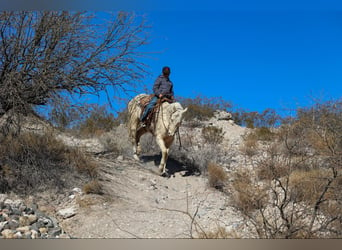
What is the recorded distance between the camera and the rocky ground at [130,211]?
247 inches

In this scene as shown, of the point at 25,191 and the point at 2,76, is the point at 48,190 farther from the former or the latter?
the point at 2,76

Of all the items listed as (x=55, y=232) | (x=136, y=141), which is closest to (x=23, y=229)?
(x=55, y=232)

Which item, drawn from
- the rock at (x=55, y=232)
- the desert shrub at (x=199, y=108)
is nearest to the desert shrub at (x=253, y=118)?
the desert shrub at (x=199, y=108)

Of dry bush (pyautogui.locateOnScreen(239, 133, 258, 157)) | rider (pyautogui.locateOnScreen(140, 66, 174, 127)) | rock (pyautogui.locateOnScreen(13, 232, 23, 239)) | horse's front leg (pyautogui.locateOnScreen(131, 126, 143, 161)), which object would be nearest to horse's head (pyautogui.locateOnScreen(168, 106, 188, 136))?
rider (pyautogui.locateOnScreen(140, 66, 174, 127))

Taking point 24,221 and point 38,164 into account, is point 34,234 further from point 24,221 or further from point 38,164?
point 38,164

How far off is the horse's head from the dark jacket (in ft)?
2.43

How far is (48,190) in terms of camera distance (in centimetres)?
789

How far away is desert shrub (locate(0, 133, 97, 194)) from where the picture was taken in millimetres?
7820

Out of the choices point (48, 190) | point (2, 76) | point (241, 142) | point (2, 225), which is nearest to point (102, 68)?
point (2, 76)

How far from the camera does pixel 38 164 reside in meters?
8.44

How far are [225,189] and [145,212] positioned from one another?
214cm

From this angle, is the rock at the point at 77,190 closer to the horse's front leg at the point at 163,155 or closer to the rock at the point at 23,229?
the rock at the point at 23,229

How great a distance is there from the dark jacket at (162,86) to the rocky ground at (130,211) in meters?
2.17

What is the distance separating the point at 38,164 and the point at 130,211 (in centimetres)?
255
